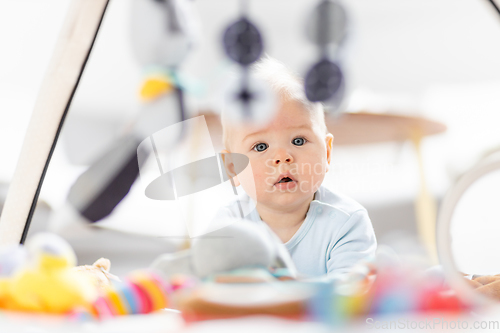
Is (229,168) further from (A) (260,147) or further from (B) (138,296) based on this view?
(B) (138,296)

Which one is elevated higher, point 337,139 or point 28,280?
point 337,139

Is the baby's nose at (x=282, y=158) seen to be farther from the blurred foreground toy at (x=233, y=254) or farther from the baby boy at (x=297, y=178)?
the blurred foreground toy at (x=233, y=254)

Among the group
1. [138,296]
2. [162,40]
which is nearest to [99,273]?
[138,296]

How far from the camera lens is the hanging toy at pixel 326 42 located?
1.07 ft

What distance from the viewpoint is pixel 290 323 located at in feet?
0.81

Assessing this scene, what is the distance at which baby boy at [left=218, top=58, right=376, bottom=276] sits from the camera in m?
0.49

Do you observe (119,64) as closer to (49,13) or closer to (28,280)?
(49,13)

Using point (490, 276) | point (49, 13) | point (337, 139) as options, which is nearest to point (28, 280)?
point (490, 276)

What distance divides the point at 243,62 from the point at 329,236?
0.27 metres

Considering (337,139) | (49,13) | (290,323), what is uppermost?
(49,13)

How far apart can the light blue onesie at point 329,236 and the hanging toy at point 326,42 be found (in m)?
0.19

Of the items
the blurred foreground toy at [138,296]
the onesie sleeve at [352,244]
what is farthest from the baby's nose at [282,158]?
the blurred foreground toy at [138,296]

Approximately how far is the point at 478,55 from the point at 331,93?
125 centimetres

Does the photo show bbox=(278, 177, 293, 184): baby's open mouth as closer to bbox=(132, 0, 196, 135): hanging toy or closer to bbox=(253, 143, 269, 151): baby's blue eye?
bbox=(253, 143, 269, 151): baby's blue eye
